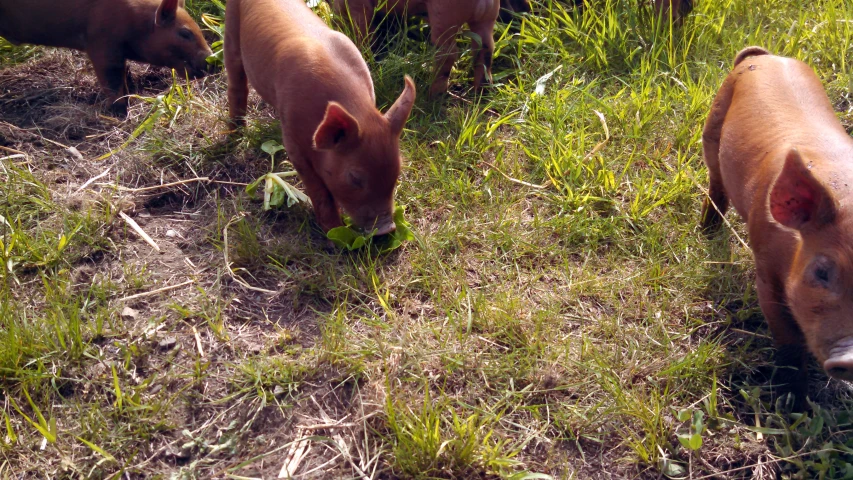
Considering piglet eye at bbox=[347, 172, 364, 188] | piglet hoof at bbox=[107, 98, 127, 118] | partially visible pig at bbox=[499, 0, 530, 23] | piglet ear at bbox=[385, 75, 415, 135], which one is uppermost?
piglet ear at bbox=[385, 75, 415, 135]

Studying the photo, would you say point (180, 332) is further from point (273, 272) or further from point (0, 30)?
point (0, 30)

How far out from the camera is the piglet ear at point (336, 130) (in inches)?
136

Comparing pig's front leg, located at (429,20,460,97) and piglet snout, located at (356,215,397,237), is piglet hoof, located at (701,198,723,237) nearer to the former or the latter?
piglet snout, located at (356,215,397,237)

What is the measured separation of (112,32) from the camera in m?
5.42

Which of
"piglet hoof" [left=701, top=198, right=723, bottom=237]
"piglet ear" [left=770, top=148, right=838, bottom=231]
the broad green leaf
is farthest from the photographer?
the broad green leaf

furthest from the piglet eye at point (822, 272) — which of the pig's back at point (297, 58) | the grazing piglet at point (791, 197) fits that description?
the pig's back at point (297, 58)

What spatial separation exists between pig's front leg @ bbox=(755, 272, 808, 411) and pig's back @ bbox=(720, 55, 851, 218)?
389 millimetres

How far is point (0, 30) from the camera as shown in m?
5.48

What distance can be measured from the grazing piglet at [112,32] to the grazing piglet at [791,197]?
151 inches

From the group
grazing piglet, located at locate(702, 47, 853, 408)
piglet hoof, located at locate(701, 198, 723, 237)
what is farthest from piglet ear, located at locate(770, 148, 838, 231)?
piglet hoof, located at locate(701, 198, 723, 237)

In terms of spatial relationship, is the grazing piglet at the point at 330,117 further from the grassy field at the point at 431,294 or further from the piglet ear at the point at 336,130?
the grassy field at the point at 431,294

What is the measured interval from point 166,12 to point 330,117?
2771 mm

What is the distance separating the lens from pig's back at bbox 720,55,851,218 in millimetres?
3277

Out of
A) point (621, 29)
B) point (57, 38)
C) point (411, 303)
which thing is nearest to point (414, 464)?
point (411, 303)
